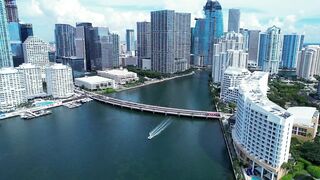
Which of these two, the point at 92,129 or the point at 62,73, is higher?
the point at 62,73

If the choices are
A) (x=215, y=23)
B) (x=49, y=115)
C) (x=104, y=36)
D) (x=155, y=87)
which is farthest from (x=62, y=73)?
(x=215, y=23)

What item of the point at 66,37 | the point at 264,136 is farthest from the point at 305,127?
the point at 66,37

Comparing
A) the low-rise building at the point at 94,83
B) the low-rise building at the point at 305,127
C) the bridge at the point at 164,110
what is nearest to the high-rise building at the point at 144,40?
the low-rise building at the point at 94,83

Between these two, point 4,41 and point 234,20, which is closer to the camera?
point 4,41

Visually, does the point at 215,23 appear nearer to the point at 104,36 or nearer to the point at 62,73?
the point at 104,36

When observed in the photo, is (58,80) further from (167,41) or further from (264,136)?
(264,136)

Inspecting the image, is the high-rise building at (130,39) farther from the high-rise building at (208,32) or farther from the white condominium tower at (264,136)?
the white condominium tower at (264,136)
